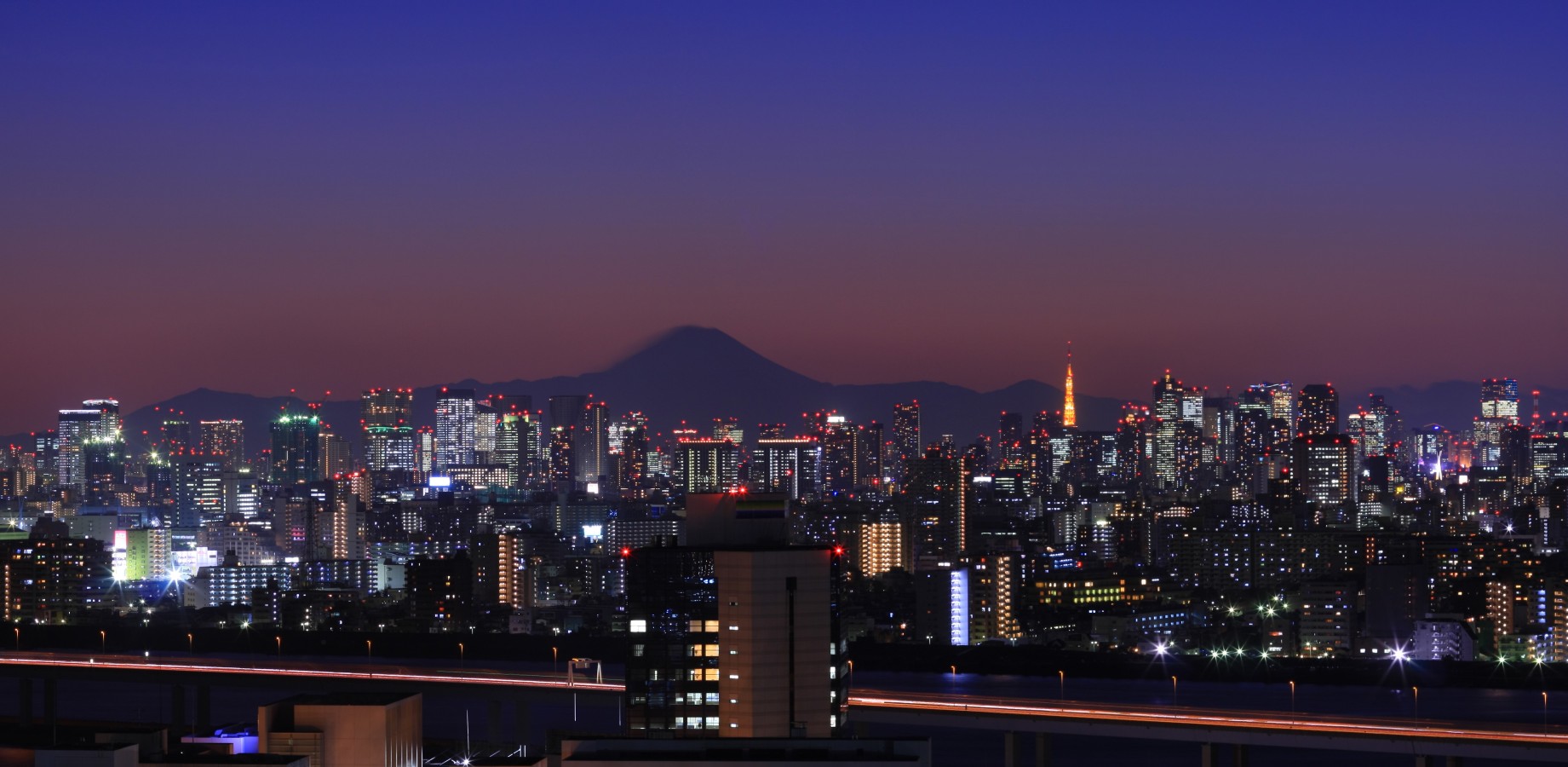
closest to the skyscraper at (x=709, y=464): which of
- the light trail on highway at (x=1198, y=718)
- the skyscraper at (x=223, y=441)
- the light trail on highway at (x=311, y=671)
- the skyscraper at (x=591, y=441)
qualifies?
the skyscraper at (x=591, y=441)

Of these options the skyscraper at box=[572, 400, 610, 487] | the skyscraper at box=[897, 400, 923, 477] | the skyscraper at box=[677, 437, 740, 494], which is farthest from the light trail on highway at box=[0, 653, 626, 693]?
the skyscraper at box=[897, 400, 923, 477]

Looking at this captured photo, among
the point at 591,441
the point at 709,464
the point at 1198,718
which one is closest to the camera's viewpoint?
the point at 1198,718

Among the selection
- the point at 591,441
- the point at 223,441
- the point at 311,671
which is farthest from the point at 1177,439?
the point at 311,671

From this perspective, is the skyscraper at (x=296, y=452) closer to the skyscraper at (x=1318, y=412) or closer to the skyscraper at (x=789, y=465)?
the skyscraper at (x=789, y=465)

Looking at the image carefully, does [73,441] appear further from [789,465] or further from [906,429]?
[906,429]

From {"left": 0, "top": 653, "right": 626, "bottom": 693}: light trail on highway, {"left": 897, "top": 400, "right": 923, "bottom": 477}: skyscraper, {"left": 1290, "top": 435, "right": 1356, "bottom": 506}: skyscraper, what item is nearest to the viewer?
{"left": 0, "top": 653, "right": 626, "bottom": 693}: light trail on highway

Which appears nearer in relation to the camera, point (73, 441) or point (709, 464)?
point (709, 464)

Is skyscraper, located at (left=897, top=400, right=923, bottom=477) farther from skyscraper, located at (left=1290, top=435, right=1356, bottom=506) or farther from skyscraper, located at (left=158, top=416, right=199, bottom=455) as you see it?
skyscraper, located at (left=158, top=416, right=199, bottom=455)

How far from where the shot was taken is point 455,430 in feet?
438

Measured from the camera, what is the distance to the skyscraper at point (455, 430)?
130000mm

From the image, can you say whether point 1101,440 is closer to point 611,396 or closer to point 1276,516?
point 1276,516

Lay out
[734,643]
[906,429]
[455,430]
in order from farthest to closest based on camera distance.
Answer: [455,430]
[906,429]
[734,643]

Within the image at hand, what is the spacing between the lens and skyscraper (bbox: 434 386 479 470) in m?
130

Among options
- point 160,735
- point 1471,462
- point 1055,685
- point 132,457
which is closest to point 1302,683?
point 1055,685
